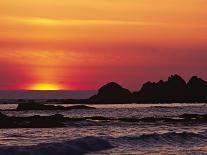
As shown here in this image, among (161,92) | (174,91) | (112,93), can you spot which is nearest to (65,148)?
(174,91)

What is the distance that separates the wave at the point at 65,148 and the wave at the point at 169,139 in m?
3.56

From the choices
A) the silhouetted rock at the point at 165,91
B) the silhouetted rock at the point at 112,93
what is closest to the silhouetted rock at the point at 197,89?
the silhouetted rock at the point at 165,91

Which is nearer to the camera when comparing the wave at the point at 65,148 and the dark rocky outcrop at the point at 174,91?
the wave at the point at 65,148

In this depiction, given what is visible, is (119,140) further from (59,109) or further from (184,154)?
(59,109)

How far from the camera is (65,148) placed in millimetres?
38094

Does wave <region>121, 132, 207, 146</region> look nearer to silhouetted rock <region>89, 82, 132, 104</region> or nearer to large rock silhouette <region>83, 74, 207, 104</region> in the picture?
large rock silhouette <region>83, 74, 207, 104</region>

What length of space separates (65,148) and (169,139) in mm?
11187

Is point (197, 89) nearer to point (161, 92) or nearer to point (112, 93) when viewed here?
point (161, 92)

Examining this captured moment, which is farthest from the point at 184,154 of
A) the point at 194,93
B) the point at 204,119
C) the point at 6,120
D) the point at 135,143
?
the point at 194,93

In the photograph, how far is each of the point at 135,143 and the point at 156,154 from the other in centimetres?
749

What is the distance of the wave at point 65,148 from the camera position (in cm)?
3544

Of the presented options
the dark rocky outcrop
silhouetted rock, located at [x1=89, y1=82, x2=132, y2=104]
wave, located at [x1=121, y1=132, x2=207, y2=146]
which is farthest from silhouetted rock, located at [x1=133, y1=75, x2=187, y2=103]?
wave, located at [x1=121, y1=132, x2=207, y2=146]

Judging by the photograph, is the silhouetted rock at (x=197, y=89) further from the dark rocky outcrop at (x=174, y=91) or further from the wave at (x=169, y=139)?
the wave at (x=169, y=139)

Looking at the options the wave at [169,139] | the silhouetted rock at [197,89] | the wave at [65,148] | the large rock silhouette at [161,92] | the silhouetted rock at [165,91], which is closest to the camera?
the wave at [65,148]
